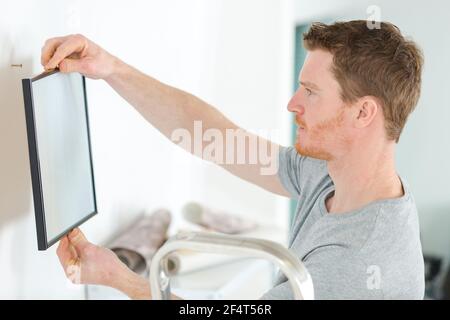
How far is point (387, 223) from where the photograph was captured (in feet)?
3.85

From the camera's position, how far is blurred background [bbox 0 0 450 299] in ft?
4.64

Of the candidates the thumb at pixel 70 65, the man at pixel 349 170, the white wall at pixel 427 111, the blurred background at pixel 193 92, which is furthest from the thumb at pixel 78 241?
the white wall at pixel 427 111

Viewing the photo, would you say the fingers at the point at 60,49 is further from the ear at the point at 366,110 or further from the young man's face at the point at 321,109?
the ear at the point at 366,110

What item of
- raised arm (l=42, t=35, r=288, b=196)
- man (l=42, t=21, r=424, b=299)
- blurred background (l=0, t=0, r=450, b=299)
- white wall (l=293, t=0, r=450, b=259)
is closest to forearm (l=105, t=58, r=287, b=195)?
raised arm (l=42, t=35, r=288, b=196)

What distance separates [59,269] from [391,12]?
1.60m

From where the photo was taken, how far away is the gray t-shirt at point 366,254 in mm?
1136

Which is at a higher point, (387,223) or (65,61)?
(65,61)

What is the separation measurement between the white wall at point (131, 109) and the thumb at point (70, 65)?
11cm

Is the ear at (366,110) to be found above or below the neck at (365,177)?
above

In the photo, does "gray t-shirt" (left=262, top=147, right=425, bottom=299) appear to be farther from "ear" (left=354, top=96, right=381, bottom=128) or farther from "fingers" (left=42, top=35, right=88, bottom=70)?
"fingers" (left=42, top=35, right=88, bottom=70)

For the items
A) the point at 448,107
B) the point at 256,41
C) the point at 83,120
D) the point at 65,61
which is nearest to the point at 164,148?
the point at 256,41
